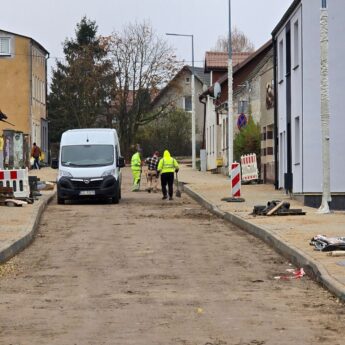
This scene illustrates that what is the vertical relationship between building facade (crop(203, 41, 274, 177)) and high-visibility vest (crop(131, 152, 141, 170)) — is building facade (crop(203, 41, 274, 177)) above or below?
above

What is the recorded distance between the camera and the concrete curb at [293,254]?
11008mm

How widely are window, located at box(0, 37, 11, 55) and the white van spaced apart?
31275 mm

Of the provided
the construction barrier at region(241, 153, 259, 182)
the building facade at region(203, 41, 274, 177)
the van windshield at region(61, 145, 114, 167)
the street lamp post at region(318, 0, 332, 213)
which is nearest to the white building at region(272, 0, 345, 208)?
the street lamp post at region(318, 0, 332, 213)

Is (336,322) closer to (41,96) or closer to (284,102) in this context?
(284,102)

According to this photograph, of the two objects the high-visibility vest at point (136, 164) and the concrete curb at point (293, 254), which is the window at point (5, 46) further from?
the concrete curb at point (293, 254)

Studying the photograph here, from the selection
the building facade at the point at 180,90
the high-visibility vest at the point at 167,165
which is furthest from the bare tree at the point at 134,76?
the high-visibility vest at the point at 167,165

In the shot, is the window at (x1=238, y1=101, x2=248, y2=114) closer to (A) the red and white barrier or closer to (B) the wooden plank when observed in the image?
(A) the red and white barrier

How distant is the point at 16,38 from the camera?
2382 inches

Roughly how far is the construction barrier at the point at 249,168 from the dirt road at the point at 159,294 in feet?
61.6

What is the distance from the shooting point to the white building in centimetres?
2480

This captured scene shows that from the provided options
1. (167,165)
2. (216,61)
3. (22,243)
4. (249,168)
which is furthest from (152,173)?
(216,61)

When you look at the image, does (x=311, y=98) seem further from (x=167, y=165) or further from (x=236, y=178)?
(x=167, y=165)

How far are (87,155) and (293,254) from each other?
16487 mm

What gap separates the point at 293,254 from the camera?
14.1m
